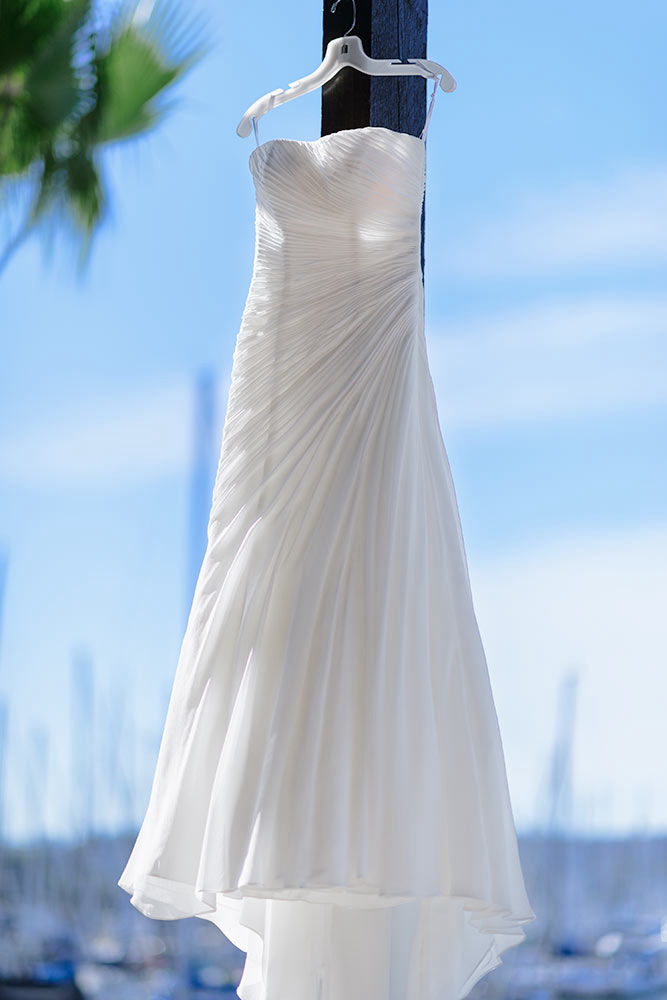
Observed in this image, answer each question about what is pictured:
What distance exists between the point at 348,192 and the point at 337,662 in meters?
0.49

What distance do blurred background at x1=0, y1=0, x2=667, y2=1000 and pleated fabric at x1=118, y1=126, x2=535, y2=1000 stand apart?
1.56 metres

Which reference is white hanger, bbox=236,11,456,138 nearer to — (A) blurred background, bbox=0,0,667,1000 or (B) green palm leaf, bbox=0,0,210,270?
(A) blurred background, bbox=0,0,667,1000

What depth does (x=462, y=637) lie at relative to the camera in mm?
1040

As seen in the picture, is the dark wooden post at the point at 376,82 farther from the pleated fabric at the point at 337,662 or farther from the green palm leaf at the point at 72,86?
the green palm leaf at the point at 72,86

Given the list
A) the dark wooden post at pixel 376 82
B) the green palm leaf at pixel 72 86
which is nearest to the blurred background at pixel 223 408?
the green palm leaf at pixel 72 86

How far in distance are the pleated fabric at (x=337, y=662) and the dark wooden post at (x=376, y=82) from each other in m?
0.10

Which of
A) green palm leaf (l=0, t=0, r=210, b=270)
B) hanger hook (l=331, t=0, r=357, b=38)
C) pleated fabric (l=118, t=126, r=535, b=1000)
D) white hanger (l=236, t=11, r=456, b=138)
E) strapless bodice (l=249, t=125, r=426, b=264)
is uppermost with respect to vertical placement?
green palm leaf (l=0, t=0, r=210, b=270)

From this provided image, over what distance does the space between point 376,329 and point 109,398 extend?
3.36 meters

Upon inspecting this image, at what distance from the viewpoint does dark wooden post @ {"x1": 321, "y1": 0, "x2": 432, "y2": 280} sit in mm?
1202

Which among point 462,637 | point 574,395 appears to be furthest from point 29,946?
point 462,637

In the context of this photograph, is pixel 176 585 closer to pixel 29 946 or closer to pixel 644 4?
pixel 29 946

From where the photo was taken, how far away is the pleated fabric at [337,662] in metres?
0.95

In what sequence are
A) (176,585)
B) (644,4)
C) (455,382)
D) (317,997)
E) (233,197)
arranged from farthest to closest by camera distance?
(176,585), (233,197), (455,382), (644,4), (317,997)

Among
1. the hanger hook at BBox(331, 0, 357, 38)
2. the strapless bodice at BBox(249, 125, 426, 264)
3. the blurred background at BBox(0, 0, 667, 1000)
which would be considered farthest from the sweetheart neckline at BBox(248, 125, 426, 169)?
the blurred background at BBox(0, 0, 667, 1000)
